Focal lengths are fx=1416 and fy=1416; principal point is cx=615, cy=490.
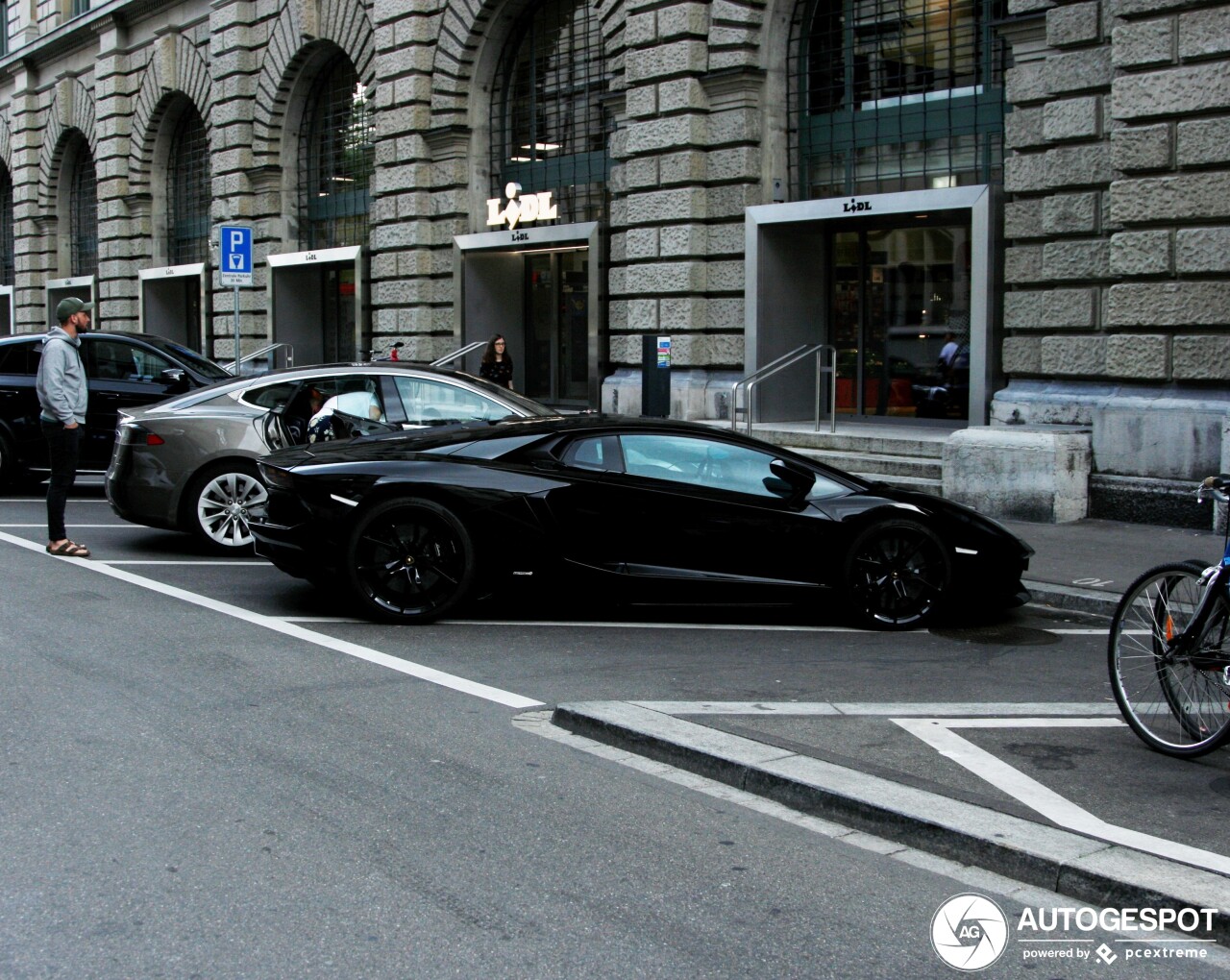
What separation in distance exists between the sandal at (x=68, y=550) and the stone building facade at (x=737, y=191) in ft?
29.1

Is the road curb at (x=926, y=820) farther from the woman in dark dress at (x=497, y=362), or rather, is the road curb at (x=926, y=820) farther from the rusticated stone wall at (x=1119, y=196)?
the woman in dark dress at (x=497, y=362)

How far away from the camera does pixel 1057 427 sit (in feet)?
44.1

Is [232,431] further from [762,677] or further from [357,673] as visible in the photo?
[762,677]

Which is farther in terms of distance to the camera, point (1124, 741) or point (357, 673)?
point (357, 673)

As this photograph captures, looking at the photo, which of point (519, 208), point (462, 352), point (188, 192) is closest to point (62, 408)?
point (462, 352)

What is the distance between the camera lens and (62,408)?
1099 cm

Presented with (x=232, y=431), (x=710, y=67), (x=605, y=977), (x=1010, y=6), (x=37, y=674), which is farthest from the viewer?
(x=710, y=67)

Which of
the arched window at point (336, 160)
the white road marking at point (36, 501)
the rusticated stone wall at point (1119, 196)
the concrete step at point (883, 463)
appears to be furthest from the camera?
the arched window at point (336, 160)

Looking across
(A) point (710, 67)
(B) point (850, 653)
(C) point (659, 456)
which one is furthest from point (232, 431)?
(A) point (710, 67)

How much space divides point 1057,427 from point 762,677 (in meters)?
7.20

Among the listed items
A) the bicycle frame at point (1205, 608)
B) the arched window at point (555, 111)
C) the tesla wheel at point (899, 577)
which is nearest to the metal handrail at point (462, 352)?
Answer: the arched window at point (555, 111)

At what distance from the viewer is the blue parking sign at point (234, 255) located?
19.3m

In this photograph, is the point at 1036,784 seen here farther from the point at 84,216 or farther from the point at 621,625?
the point at 84,216

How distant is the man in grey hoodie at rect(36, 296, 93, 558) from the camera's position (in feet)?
36.1
